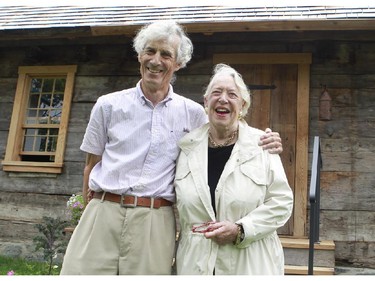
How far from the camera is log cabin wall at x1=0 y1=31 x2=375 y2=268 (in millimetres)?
5340

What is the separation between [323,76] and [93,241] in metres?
4.32

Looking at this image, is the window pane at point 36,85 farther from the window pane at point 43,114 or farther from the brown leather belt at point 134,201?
the brown leather belt at point 134,201

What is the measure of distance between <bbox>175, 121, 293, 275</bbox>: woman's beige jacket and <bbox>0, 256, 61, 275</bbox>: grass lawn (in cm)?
352

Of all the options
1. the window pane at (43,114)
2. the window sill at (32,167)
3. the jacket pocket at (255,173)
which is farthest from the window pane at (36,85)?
the jacket pocket at (255,173)

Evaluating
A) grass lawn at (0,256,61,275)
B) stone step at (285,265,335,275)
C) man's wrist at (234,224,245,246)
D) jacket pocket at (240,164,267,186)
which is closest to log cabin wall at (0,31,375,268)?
grass lawn at (0,256,61,275)

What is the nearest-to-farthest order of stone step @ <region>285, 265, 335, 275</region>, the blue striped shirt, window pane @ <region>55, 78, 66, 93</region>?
the blue striped shirt < stone step @ <region>285, 265, 335, 275</region> < window pane @ <region>55, 78, 66, 93</region>

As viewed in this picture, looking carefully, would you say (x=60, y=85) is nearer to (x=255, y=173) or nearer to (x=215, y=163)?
(x=215, y=163)

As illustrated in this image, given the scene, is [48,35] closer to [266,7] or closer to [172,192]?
[266,7]

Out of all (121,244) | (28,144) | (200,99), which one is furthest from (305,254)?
(28,144)

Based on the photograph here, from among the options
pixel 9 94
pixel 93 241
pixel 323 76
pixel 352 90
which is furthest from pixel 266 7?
pixel 93 241

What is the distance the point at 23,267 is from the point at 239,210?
4299mm

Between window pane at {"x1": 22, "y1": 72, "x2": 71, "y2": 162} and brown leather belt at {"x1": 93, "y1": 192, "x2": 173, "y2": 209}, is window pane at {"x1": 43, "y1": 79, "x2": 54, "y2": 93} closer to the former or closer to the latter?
window pane at {"x1": 22, "y1": 72, "x2": 71, "y2": 162}

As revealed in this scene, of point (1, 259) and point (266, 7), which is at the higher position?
point (266, 7)

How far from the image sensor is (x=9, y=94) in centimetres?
670
